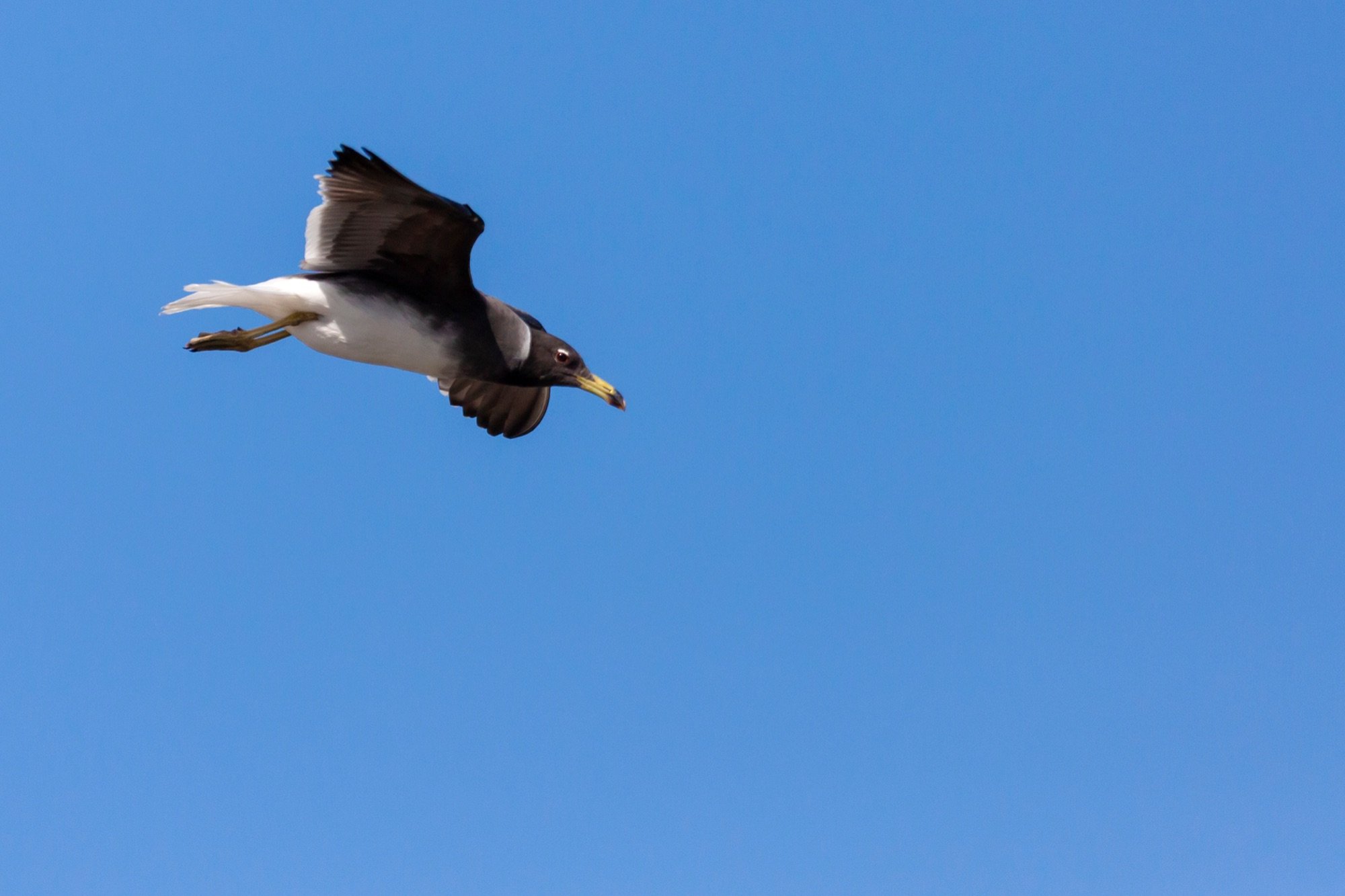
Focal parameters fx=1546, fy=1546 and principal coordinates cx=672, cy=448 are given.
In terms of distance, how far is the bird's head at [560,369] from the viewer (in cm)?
1350

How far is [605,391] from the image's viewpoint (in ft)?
46.0

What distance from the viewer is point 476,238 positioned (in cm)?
1238

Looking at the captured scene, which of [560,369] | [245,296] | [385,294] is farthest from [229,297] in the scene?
[560,369]

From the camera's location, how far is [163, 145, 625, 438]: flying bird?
476 inches

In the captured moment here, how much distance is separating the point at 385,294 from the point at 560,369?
5.97ft

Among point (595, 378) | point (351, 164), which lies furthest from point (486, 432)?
point (351, 164)

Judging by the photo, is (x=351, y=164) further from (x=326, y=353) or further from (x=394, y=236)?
(x=326, y=353)

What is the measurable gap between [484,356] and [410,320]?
29.3 inches

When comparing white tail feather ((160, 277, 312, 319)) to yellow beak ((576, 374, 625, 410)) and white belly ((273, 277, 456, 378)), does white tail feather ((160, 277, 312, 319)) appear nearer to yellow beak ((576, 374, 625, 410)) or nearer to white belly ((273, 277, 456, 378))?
white belly ((273, 277, 456, 378))

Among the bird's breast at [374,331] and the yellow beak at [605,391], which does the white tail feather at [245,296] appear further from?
the yellow beak at [605,391]

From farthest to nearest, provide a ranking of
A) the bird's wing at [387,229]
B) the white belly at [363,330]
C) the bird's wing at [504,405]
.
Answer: the bird's wing at [504,405] < the white belly at [363,330] < the bird's wing at [387,229]

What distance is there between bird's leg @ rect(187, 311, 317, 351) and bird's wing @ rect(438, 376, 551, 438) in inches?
104

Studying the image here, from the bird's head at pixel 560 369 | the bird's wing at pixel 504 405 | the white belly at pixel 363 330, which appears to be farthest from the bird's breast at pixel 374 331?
the bird's wing at pixel 504 405

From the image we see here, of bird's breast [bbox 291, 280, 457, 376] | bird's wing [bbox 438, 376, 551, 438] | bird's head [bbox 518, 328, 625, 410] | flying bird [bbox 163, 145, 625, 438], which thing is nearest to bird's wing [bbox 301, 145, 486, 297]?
flying bird [bbox 163, 145, 625, 438]
